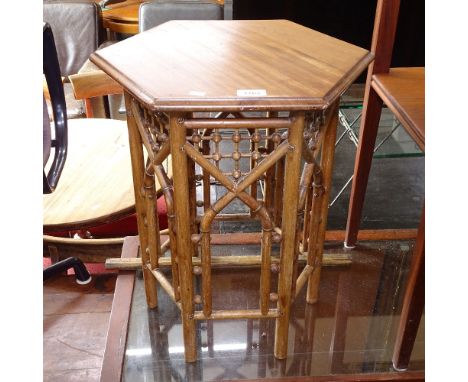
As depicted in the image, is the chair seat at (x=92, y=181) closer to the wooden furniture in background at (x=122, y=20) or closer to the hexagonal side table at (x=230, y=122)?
the hexagonal side table at (x=230, y=122)

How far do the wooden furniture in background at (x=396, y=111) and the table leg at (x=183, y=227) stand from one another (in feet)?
1.45

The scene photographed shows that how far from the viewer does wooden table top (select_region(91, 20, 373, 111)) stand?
0.80m

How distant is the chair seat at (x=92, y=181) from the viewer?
1.59 meters

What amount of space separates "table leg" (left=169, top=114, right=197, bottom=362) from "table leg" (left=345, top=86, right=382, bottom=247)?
57 centimetres

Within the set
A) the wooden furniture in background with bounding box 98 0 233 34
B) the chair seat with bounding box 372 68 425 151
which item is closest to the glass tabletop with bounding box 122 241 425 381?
the chair seat with bounding box 372 68 425 151

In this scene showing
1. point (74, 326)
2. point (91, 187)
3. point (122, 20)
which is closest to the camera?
point (74, 326)

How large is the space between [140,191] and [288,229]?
0.35m

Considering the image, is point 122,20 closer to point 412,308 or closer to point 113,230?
point 113,230

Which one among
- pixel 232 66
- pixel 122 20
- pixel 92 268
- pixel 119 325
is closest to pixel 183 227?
pixel 232 66

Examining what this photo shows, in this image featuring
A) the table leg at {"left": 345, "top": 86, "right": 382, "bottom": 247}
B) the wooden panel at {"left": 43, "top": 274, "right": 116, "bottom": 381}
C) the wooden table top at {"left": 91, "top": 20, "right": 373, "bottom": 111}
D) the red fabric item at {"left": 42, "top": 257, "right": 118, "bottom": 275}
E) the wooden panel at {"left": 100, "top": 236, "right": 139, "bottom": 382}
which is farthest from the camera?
the red fabric item at {"left": 42, "top": 257, "right": 118, "bottom": 275}

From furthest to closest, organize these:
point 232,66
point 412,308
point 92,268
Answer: point 92,268 → point 412,308 → point 232,66

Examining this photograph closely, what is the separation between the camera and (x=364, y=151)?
4.30ft

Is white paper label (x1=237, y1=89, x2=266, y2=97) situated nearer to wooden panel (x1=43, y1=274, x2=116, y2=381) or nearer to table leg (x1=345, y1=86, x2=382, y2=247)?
table leg (x1=345, y1=86, x2=382, y2=247)
